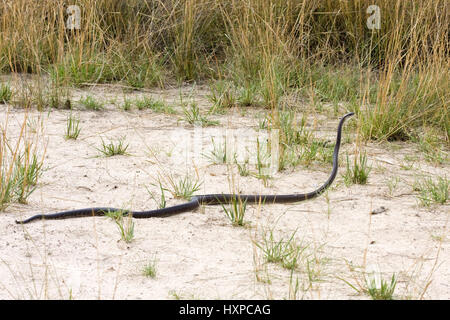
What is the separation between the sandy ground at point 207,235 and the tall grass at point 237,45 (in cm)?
103

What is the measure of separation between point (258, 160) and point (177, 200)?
1.97 ft

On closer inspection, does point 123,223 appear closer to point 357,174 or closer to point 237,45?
point 357,174

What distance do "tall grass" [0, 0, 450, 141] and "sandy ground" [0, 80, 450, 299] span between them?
1.03 meters

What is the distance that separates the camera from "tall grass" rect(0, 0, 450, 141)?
5.37 m

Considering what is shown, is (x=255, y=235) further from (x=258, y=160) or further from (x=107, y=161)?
(x=107, y=161)

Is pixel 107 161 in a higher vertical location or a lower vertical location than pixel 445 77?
lower

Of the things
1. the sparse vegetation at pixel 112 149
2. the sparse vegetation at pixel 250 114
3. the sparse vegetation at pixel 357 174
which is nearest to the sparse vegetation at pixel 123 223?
the sparse vegetation at pixel 250 114

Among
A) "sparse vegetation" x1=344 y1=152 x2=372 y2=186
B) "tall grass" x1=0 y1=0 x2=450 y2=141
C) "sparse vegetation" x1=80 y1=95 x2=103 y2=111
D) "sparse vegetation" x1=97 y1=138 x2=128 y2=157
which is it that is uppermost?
"tall grass" x1=0 y1=0 x2=450 y2=141

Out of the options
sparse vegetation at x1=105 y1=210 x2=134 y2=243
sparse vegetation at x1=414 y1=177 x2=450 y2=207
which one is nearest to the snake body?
sparse vegetation at x1=105 y1=210 x2=134 y2=243

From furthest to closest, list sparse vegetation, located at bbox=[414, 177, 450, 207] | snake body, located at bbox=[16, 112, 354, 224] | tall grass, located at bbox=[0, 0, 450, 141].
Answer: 1. tall grass, located at bbox=[0, 0, 450, 141]
2. sparse vegetation, located at bbox=[414, 177, 450, 207]
3. snake body, located at bbox=[16, 112, 354, 224]

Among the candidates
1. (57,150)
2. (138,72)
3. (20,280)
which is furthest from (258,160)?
(138,72)

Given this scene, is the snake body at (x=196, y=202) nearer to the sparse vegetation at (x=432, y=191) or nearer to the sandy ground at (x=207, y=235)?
the sandy ground at (x=207, y=235)

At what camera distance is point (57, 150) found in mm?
4312

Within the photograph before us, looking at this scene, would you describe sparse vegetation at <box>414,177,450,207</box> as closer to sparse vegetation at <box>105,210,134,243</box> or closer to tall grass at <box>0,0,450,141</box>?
tall grass at <box>0,0,450,141</box>
